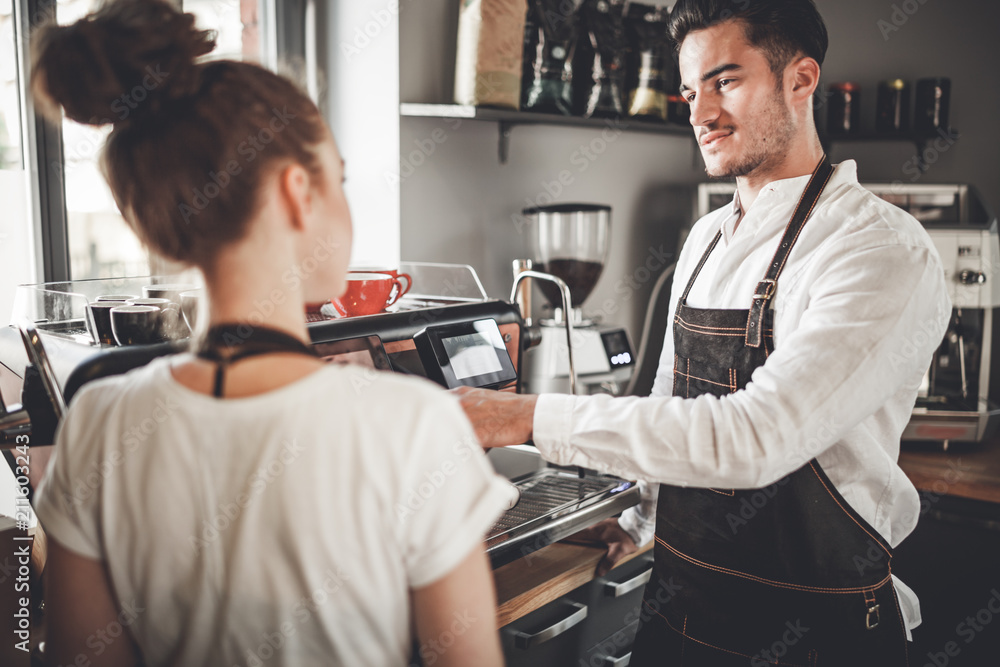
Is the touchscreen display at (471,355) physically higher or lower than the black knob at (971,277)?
lower

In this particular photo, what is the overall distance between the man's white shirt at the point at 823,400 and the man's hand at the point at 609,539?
1.29 ft

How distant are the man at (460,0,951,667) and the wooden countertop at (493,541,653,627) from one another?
7 centimetres

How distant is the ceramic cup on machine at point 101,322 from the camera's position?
1.01 meters

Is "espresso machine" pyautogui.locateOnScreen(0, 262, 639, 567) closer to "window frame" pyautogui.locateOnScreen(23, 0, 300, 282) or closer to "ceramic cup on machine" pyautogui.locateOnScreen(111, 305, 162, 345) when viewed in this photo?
"ceramic cup on machine" pyautogui.locateOnScreen(111, 305, 162, 345)

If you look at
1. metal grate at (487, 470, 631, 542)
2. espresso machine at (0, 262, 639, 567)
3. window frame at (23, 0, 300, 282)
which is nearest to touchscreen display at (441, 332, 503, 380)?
espresso machine at (0, 262, 639, 567)

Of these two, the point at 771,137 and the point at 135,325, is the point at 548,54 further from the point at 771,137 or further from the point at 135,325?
the point at 135,325

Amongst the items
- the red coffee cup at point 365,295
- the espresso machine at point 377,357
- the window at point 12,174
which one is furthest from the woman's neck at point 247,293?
the window at point 12,174

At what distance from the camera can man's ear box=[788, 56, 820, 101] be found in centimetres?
125

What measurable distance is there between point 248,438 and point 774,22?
3.38 feet

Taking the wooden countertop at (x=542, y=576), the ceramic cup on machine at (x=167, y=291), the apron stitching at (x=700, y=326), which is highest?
the ceramic cup on machine at (x=167, y=291)

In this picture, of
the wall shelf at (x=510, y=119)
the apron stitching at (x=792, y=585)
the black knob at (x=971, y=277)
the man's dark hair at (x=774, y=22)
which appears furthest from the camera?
the black knob at (x=971, y=277)

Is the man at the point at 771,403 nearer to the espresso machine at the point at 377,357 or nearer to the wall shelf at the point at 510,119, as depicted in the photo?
the espresso machine at the point at 377,357

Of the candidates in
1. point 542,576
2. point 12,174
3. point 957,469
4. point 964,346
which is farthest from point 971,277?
point 12,174

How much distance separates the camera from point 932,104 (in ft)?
8.61
